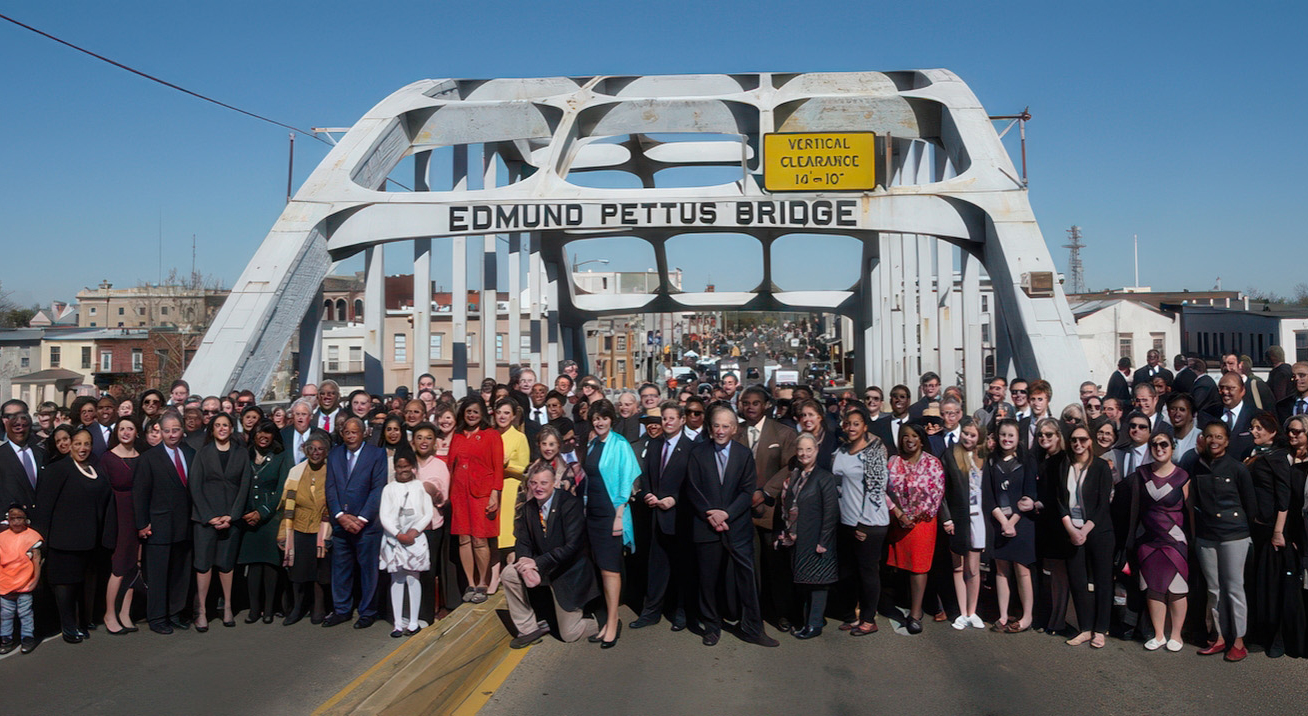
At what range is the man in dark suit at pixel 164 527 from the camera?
25.6ft

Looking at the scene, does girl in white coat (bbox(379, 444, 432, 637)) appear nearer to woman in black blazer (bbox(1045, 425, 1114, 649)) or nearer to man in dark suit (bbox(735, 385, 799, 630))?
man in dark suit (bbox(735, 385, 799, 630))

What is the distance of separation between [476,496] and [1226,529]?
5360 millimetres

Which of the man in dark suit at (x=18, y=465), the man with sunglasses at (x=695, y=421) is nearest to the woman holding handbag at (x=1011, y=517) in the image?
the man with sunglasses at (x=695, y=421)

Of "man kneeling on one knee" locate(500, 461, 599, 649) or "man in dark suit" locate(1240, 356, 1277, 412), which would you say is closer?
"man kneeling on one knee" locate(500, 461, 599, 649)

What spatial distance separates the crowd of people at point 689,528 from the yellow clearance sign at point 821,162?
8.87 metres

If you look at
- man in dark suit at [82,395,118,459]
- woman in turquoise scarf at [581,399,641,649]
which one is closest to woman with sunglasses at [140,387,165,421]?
man in dark suit at [82,395,118,459]

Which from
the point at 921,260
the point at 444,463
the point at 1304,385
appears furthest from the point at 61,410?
the point at 921,260

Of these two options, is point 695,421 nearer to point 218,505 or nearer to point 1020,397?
point 218,505

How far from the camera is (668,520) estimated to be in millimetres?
7609

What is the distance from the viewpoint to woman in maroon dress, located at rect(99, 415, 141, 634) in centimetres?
773

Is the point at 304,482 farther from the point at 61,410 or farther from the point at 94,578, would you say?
the point at 61,410

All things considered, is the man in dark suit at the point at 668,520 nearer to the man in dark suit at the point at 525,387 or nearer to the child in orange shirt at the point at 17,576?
the man in dark suit at the point at 525,387

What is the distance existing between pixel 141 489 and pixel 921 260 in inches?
889

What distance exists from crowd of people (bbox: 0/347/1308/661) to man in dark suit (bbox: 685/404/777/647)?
2cm
